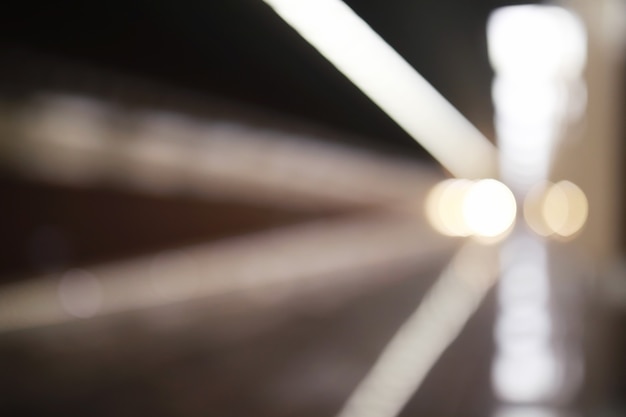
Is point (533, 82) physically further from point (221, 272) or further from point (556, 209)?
point (221, 272)

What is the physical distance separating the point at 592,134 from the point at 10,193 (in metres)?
1.32

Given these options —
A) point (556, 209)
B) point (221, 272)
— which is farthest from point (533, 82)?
point (221, 272)

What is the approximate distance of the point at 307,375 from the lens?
0.86 metres

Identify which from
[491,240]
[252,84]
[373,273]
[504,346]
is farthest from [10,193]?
[491,240]

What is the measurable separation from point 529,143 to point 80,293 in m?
2.10

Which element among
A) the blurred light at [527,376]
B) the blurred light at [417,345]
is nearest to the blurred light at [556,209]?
the blurred light at [417,345]

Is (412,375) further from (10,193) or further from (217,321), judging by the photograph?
(10,193)

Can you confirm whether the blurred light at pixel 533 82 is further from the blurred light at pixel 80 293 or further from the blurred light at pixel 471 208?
the blurred light at pixel 80 293

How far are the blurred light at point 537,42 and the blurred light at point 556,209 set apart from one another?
1.12 feet

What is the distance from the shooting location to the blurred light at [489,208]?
3691 mm

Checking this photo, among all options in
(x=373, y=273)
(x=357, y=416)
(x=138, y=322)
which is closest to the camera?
(x=357, y=416)

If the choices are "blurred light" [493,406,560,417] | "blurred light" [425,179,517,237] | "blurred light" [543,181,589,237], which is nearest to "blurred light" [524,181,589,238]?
"blurred light" [543,181,589,237]

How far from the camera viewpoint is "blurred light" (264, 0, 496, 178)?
4.04ft

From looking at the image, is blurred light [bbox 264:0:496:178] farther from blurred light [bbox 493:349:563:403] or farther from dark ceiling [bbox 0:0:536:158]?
blurred light [bbox 493:349:563:403]
